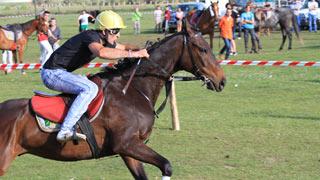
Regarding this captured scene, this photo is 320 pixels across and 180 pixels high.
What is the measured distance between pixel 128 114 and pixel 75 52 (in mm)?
950

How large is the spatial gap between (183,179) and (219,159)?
1.27 m

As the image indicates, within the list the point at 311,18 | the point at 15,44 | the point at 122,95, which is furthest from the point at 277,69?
the point at 311,18

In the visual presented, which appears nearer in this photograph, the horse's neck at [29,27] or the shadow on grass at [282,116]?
the shadow on grass at [282,116]

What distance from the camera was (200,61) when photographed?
8.20m

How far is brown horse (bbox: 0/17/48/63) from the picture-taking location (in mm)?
23891

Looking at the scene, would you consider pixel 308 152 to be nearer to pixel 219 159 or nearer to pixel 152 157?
pixel 219 159

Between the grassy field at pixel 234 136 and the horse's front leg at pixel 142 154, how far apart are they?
78.0 inches

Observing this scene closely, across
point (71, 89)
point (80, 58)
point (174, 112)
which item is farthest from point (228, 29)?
point (71, 89)

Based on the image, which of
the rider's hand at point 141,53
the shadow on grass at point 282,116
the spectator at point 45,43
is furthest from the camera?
the spectator at point 45,43

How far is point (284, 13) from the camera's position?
32.7 meters

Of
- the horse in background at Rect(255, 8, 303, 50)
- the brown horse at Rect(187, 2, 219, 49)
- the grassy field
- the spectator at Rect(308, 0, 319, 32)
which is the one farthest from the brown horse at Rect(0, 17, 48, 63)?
the spectator at Rect(308, 0, 319, 32)

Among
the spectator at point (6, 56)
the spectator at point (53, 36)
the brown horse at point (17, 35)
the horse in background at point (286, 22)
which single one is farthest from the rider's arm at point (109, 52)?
the horse in background at point (286, 22)

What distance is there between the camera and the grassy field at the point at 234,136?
9.91 m

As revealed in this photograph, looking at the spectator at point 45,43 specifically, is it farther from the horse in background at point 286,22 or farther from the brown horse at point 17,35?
the horse in background at point 286,22
